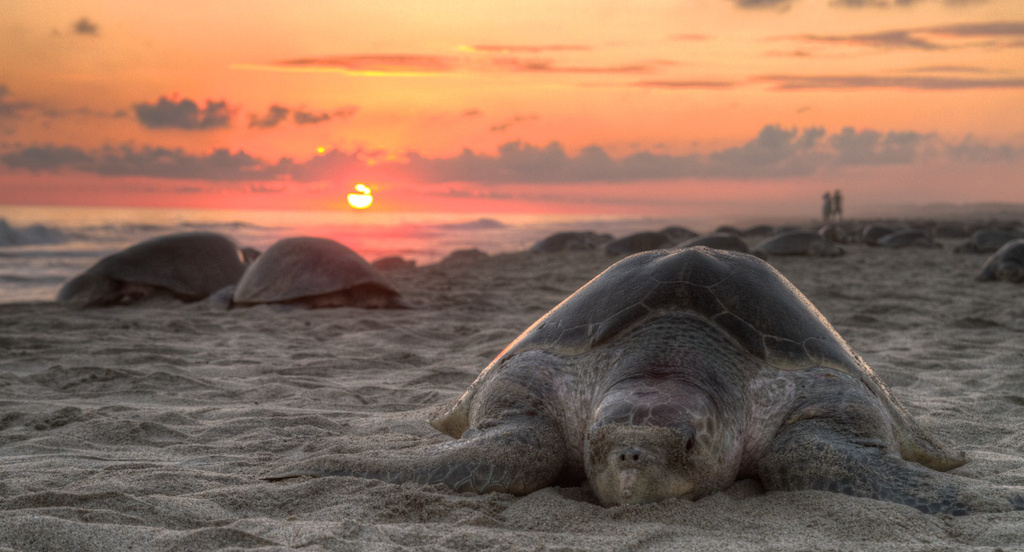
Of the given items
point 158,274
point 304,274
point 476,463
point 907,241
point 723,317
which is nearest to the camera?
point 476,463

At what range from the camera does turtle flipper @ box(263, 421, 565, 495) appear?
2812 millimetres

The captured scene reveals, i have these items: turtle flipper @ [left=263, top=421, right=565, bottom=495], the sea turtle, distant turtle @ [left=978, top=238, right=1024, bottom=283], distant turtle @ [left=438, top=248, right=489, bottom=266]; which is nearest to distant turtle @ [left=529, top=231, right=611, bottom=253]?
distant turtle @ [left=438, top=248, right=489, bottom=266]

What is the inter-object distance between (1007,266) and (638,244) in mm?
9305

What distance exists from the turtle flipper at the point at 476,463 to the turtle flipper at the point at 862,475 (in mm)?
839

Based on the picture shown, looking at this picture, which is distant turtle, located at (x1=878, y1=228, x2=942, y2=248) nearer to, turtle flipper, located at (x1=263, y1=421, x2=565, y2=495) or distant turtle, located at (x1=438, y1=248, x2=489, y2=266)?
distant turtle, located at (x1=438, y1=248, x2=489, y2=266)

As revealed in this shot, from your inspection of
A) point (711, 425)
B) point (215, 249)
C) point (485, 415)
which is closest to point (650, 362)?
point (711, 425)

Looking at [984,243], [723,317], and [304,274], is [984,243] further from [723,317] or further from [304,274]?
[723,317]

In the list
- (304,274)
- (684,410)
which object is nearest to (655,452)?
(684,410)

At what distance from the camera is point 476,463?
2859mm

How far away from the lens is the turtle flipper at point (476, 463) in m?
2.81

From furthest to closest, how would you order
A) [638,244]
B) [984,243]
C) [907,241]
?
1. [907,241]
2. [638,244]
3. [984,243]

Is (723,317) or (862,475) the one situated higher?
(723,317)

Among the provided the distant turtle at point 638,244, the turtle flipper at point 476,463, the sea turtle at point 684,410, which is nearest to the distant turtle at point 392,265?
the distant turtle at point 638,244

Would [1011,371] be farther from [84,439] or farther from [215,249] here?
[215,249]
